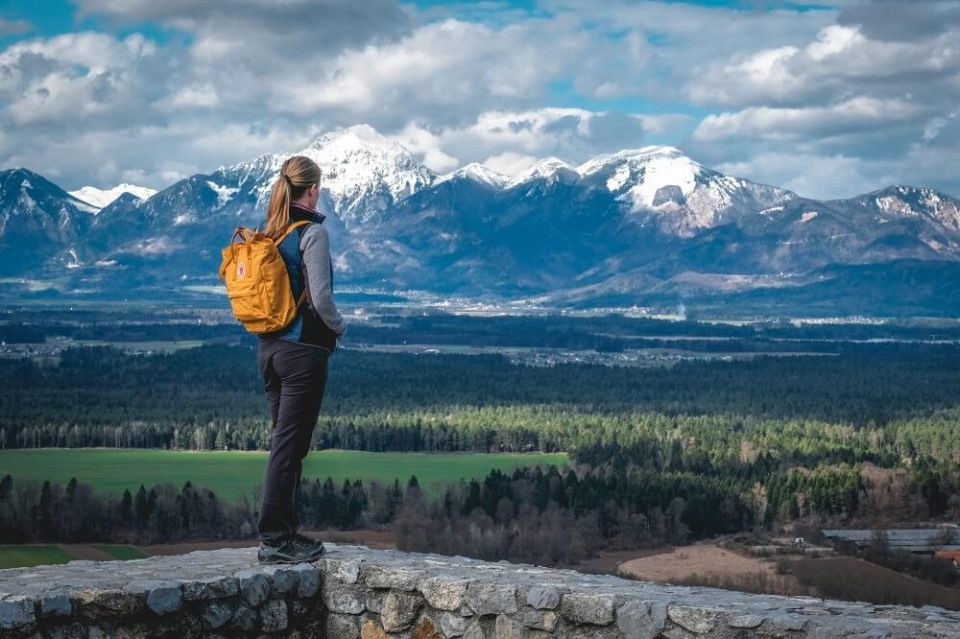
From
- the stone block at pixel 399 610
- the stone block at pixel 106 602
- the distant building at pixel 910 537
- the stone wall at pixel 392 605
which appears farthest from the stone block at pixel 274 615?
the distant building at pixel 910 537

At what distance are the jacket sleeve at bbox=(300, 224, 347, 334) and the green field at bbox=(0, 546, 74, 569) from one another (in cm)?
3614

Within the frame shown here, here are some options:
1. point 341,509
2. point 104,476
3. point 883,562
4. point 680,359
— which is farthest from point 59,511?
point 680,359

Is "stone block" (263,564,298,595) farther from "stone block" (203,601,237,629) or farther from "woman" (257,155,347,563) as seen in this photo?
"stone block" (203,601,237,629)

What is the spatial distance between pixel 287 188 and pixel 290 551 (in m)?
3.45

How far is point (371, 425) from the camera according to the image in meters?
110

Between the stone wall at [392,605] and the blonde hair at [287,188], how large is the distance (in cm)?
319

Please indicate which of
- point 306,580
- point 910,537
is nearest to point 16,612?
point 306,580

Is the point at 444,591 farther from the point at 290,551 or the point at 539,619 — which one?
the point at 290,551

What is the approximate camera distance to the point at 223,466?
8681cm

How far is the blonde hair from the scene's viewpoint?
45.7 ft

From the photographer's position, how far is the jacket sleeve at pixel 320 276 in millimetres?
13508

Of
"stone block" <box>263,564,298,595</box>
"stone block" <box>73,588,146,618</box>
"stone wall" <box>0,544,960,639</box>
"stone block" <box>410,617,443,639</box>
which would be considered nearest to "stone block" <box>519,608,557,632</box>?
"stone wall" <box>0,544,960,639</box>

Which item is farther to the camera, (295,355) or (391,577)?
(295,355)

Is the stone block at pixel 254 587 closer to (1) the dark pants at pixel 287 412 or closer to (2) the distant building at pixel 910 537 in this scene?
(1) the dark pants at pixel 287 412
